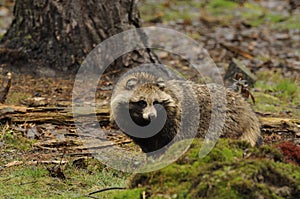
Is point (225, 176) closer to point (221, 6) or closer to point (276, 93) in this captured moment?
point (276, 93)

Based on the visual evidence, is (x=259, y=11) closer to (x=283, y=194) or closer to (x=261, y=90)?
(x=261, y=90)

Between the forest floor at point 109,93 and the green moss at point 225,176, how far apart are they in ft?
1.37

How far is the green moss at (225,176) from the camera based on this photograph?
3.94 meters

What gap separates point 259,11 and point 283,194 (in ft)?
42.0

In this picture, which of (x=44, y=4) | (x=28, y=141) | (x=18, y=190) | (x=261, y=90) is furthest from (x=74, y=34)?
(x=18, y=190)

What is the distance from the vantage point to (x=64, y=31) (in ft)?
28.6

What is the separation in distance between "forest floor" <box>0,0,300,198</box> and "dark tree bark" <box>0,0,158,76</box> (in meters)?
0.35

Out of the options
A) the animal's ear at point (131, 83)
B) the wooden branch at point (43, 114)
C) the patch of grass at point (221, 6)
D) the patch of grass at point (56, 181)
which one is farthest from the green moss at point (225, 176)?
the patch of grass at point (221, 6)

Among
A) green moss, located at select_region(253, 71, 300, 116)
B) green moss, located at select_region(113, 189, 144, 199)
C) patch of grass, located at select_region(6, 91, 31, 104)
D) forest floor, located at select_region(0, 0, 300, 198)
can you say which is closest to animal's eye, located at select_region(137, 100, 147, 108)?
forest floor, located at select_region(0, 0, 300, 198)

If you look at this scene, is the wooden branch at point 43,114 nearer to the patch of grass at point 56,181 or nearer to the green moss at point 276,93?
the patch of grass at point 56,181

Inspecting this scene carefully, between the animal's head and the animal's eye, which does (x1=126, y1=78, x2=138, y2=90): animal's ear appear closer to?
the animal's head

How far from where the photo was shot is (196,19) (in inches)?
590

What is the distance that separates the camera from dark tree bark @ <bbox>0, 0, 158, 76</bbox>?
8695 mm

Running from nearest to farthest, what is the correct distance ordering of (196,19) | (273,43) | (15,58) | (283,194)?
(283,194) → (15,58) → (273,43) → (196,19)
